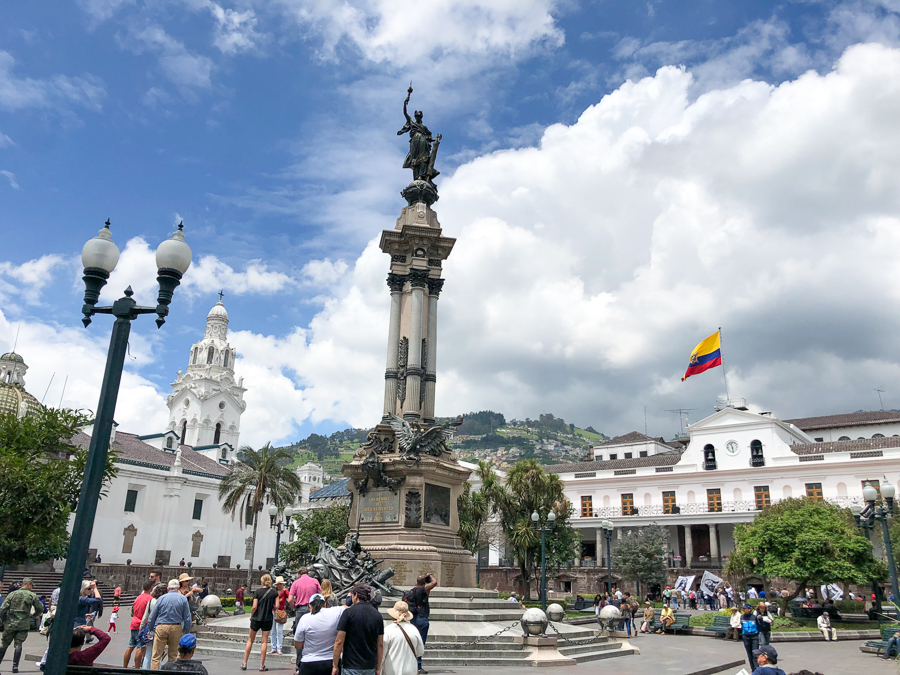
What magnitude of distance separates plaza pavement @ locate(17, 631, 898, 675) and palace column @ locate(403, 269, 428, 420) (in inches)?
323

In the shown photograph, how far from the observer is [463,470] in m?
19.3

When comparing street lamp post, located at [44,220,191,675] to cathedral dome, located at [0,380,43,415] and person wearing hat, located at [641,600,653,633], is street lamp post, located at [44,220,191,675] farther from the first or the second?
cathedral dome, located at [0,380,43,415]

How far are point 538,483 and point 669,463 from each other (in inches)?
756

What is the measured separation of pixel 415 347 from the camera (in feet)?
66.9

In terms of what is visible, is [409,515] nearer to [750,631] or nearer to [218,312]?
[750,631]

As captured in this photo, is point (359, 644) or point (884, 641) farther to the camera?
point (884, 641)

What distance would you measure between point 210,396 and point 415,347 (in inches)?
2695

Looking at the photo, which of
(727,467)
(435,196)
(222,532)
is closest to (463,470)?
(435,196)

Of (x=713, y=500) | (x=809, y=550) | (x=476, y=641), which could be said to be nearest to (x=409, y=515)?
(x=476, y=641)

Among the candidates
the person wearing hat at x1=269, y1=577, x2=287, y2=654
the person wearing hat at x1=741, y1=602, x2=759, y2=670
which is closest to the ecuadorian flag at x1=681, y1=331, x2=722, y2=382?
the person wearing hat at x1=741, y1=602, x2=759, y2=670

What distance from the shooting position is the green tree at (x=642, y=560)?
137 feet

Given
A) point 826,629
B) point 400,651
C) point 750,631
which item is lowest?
point 826,629

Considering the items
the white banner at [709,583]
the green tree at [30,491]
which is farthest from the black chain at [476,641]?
the white banner at [709,583]

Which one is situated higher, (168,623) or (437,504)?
(437,504)
